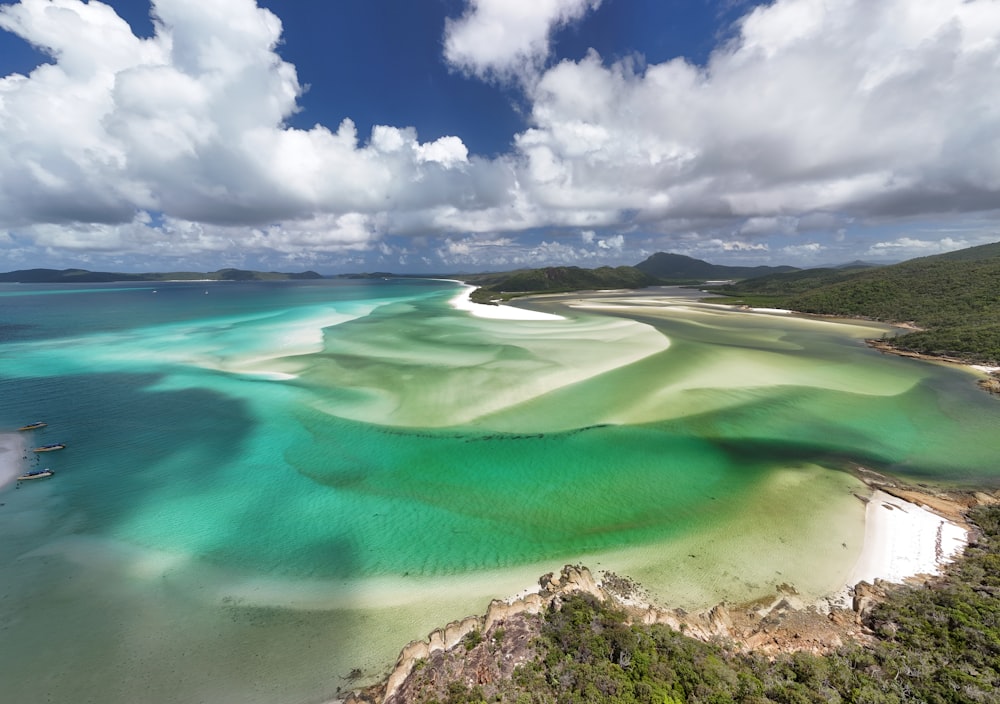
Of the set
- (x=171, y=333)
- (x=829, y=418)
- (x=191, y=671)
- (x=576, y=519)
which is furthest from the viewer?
(x=171, y=333)

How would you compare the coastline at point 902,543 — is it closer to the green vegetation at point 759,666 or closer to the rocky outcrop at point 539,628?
the rocky outcrop at point 539,628

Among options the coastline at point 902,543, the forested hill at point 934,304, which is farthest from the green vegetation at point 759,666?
the forested hill at point 934,304

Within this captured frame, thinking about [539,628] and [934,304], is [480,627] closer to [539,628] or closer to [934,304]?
[539,628]

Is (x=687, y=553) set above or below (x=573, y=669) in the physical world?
below

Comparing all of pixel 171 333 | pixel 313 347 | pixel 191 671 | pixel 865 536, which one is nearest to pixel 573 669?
pixel 191 671

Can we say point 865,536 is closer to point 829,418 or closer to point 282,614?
point 829,418

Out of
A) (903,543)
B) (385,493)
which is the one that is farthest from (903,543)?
(385,493)
